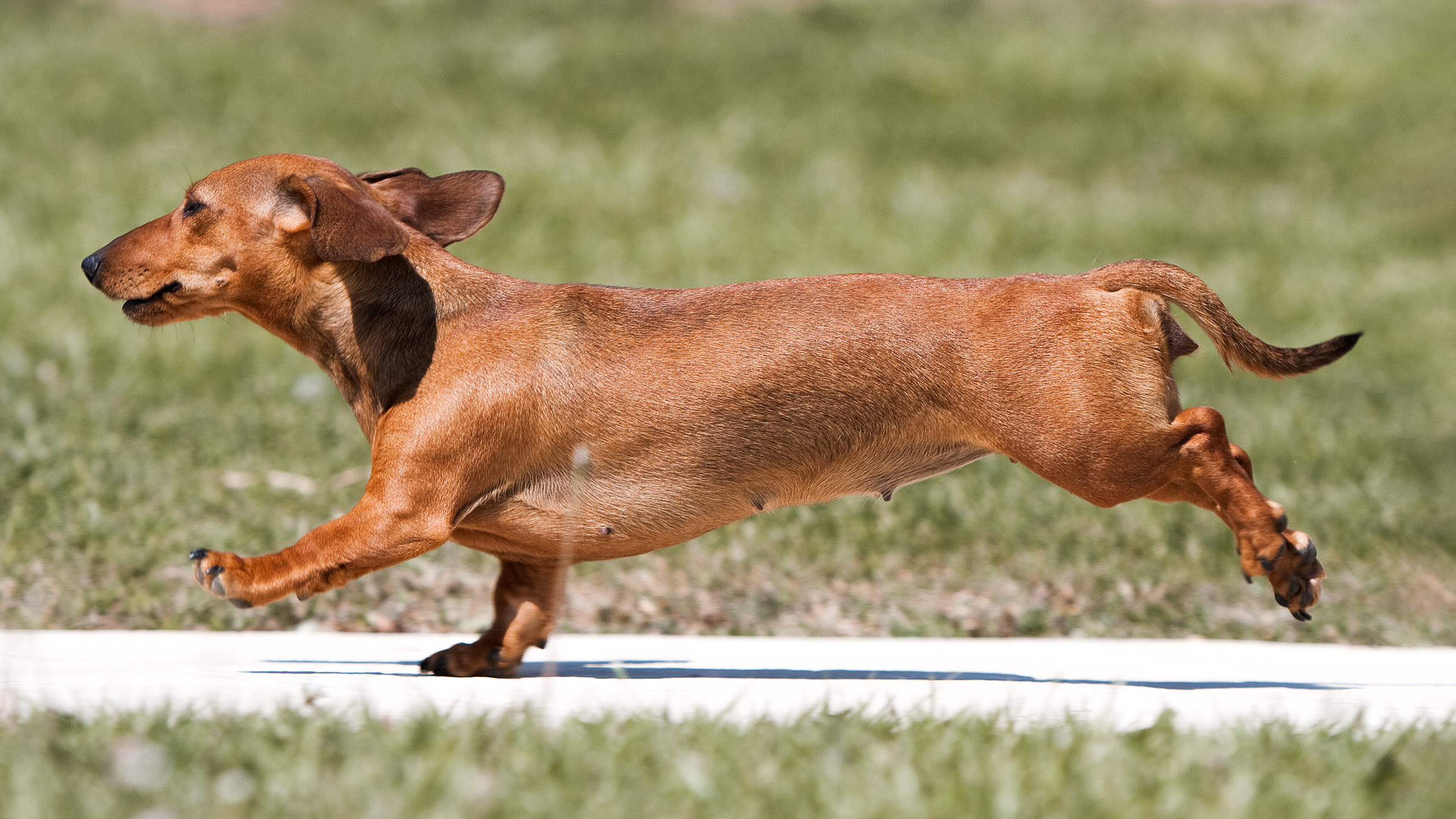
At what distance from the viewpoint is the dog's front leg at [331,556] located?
3689 mm

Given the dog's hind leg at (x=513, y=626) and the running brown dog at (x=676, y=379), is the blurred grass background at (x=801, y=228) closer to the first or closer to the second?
the dog's hind leg at (x=513, y=626)

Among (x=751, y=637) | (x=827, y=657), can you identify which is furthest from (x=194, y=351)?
(x=827, y=657)

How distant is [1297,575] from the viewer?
13.0 ft

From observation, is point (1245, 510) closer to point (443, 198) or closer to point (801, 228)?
point (443, 198)

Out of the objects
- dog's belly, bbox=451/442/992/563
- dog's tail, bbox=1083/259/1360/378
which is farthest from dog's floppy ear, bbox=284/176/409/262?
dog's tail, bbox=1083/259/1360/378

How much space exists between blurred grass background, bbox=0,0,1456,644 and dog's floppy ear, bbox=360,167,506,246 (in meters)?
1.85

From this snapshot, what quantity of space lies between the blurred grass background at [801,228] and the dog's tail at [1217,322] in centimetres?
185

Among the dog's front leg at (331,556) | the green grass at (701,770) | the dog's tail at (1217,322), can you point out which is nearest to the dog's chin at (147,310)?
the dog's front leg at (331,556)

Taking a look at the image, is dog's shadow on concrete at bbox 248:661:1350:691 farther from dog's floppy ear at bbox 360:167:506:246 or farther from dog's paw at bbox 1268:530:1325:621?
dog's floppy ear at bbox 360:167:506:246

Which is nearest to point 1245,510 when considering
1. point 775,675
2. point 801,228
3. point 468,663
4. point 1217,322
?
point 1217,322

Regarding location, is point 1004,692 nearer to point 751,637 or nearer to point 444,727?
point 444,727

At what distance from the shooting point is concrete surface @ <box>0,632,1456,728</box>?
337 centimetres

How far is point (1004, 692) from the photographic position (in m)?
3.79

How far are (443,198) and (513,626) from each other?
4.05 ft
